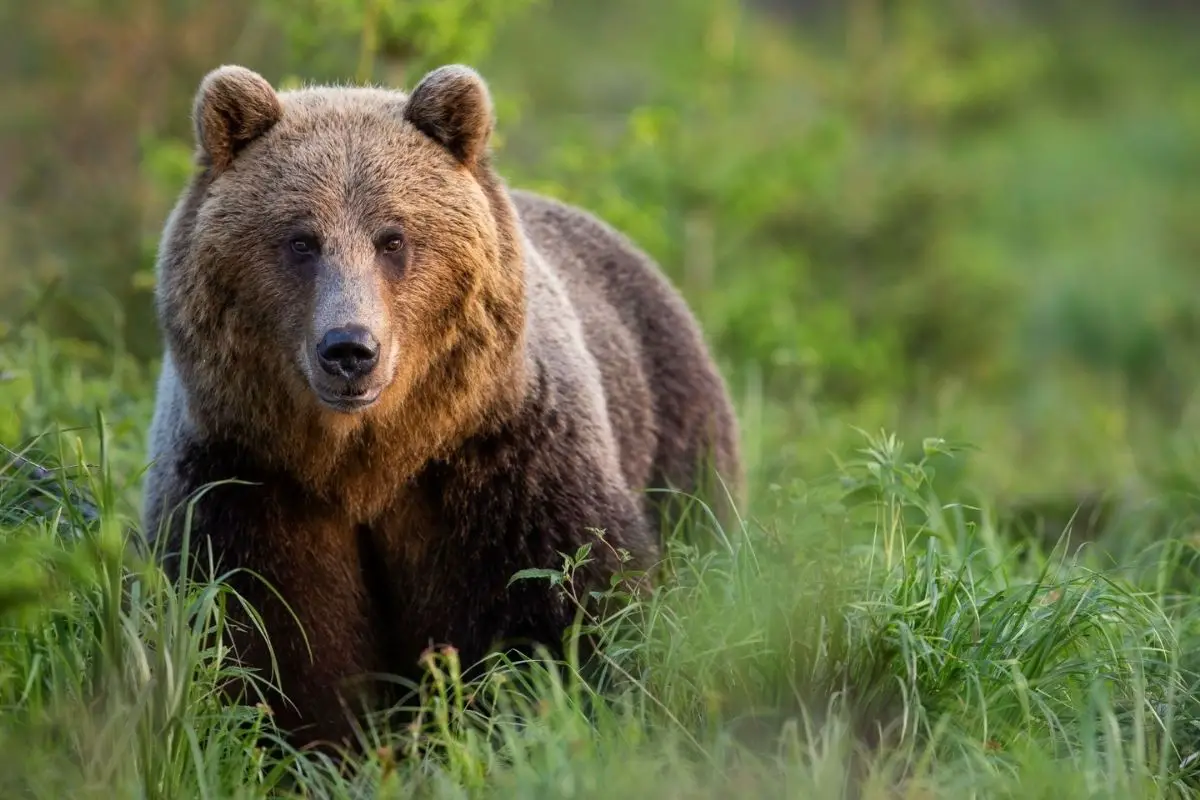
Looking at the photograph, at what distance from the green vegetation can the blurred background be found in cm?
4

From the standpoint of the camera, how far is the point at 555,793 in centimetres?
351

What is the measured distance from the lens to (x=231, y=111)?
4.89 metres

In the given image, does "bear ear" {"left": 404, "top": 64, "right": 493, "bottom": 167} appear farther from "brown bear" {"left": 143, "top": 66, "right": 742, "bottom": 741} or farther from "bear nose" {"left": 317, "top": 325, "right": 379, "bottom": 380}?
"bear nose" {"left": 317, "top": 325, "right": 379, "bottom": 380}

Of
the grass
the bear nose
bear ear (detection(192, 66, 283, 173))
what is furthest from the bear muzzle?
bear ear (detection(192, 66, 283, 173))

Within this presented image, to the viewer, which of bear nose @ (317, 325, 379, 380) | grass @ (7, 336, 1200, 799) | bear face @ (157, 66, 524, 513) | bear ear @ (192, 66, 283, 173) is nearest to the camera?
grass @ (7, 336, 1200, 799)

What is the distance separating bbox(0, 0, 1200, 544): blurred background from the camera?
26.3 feet

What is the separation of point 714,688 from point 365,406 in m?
1.29

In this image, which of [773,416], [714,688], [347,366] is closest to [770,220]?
[773,416]

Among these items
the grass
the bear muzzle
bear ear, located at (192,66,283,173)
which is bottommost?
the grass

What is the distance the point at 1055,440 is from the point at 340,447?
7650 millimetres

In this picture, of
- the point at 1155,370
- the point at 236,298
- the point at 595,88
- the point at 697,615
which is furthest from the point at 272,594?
the point at 595,88

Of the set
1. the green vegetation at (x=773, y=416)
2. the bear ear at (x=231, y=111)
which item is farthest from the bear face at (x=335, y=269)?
the green vegetation at (x=773, y=416)

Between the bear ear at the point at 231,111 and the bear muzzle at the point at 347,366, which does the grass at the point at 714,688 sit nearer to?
the bear muzzle at the point at 347,366

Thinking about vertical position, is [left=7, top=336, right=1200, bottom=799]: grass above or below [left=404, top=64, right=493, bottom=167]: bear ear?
below
